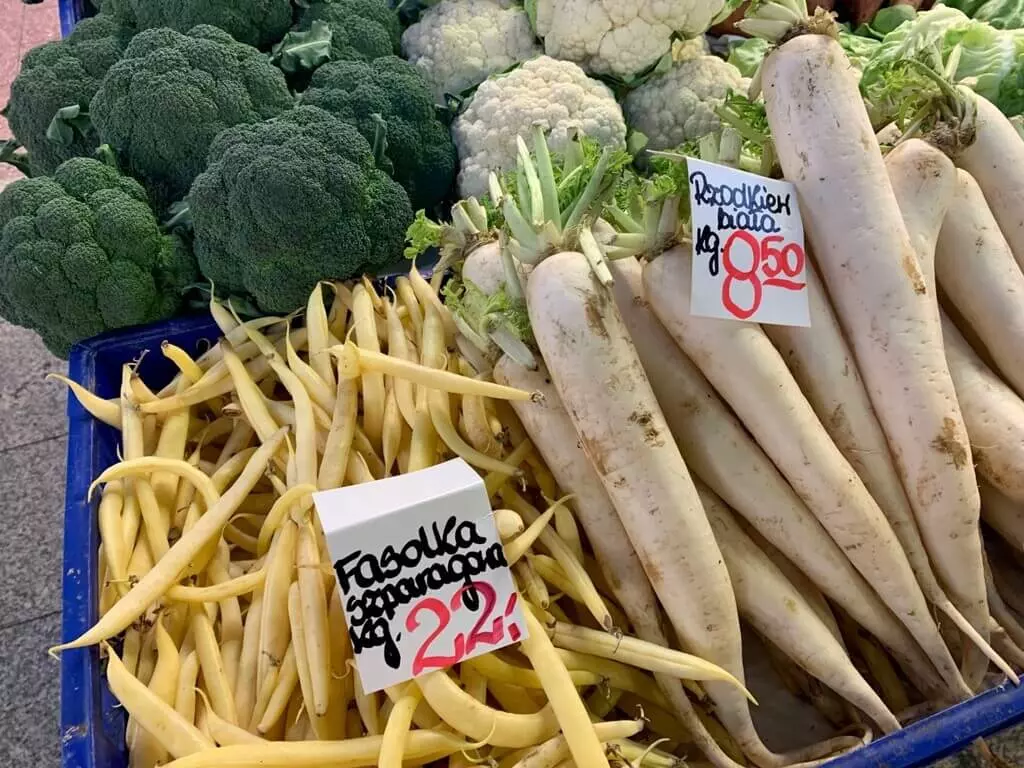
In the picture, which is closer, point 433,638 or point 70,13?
point 433,638

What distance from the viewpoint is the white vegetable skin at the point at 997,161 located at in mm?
1219

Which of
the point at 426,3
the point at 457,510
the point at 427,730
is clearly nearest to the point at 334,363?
the point at 457,510

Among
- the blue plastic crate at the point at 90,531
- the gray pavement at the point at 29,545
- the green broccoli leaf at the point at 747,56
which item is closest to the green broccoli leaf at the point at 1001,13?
the green broccoli leaf at the point at 747,56

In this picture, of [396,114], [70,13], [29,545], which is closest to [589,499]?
[396,114]

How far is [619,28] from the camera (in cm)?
179

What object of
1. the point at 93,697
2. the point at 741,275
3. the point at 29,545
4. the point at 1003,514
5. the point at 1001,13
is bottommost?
the point at 29,545

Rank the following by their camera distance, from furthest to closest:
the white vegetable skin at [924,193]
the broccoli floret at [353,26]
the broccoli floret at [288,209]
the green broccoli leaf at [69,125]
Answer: the broccoli floret at [353,26] < the green broccoli leaf at [69,125] < the broccoli floret at [288,209] < the white vegetable skin at [924,193]

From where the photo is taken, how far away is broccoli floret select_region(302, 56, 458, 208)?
1587 millimetres

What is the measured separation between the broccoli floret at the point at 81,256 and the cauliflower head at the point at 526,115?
2.09 feet

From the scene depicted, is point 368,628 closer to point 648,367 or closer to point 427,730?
point 427,730

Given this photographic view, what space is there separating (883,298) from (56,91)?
5.40 feet

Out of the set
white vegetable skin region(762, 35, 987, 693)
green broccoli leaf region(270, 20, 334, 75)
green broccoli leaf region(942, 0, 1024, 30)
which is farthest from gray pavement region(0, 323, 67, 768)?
green broccoli leaf region(942, 0, 1024, 30)

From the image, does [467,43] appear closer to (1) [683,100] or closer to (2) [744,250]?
(1) [683,100]

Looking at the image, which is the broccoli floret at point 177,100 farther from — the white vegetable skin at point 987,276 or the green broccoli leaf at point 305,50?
the white vegetable skin at point 987,276
